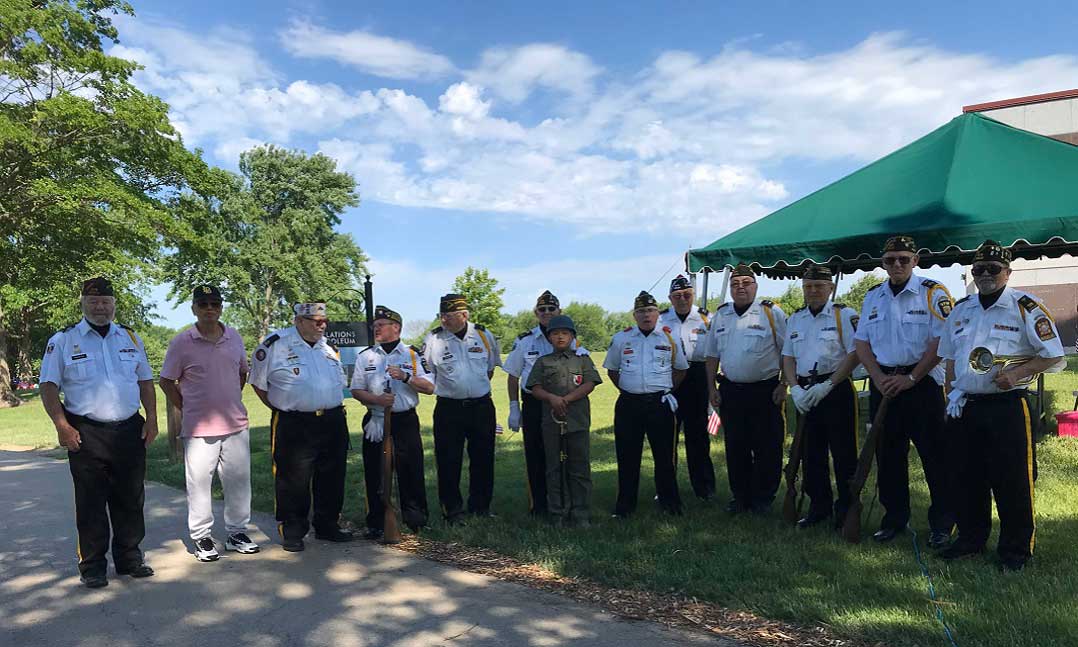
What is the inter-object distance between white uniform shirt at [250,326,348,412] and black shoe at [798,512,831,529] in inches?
144

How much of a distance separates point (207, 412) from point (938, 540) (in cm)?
519

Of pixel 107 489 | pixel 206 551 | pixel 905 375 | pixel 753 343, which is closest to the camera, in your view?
pixel 107 489

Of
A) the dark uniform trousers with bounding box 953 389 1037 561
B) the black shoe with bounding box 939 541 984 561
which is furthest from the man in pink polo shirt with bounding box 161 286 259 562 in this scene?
the dark uniform trousers with bounding box 953 389 1037 561

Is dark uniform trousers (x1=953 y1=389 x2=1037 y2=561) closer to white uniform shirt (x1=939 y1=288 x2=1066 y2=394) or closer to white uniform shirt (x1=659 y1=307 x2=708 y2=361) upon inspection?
white uniform shirt (x1=939 y1=288 x2=1066 y2=394)

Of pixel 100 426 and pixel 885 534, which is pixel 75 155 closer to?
pixel 100 426

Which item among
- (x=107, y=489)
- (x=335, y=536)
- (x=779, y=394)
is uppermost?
(x=779, y=394)

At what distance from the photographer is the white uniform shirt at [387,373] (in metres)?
6.05

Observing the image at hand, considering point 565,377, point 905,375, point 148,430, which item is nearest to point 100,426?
point 148,430

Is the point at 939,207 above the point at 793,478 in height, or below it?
above

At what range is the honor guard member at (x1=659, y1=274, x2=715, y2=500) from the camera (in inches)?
285

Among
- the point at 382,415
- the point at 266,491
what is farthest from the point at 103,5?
the point at 382,415

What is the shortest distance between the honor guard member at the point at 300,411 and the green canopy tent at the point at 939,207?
15.9ft

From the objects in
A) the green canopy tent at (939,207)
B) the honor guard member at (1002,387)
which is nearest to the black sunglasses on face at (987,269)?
the honor guard member at (1002,387)

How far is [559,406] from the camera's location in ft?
19.9
